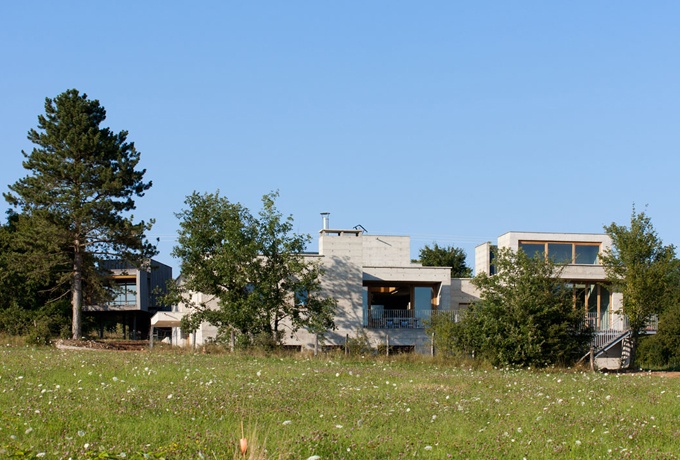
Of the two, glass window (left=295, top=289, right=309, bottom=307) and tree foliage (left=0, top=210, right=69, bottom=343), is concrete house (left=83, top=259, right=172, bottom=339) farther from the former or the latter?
glass window (left=295, top=289, right=309, bottom=307)

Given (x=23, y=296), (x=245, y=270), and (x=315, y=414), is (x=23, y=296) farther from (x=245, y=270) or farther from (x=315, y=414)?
(x=315, y=414)

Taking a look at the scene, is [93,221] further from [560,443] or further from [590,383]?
[560,443]

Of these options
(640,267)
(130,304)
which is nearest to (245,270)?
(640,267)

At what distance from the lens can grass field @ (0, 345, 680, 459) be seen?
10.9 metres

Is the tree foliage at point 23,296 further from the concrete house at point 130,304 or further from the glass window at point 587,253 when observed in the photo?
the glass window at point 587,253

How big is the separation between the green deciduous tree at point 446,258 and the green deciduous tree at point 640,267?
42460 mm

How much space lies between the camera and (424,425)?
526 inches

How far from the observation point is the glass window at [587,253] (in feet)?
166

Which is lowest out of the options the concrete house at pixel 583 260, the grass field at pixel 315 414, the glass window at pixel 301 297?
the grass field at pixel 315 414

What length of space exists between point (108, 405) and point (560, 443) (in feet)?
24.3

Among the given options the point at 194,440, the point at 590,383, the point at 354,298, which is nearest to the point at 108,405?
the point at 194,440

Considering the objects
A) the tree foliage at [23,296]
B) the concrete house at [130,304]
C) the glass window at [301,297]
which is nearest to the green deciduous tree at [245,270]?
the glass window at [301,297]

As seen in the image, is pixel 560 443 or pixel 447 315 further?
pixel 447 315

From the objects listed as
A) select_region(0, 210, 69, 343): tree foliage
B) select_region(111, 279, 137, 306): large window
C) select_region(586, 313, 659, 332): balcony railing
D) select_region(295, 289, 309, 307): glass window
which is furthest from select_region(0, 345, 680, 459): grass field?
select_region(111, 279, 137, 306): large window
